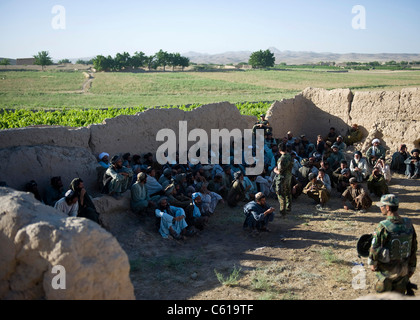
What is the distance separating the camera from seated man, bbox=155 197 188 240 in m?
7.76

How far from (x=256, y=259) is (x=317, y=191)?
11.3 feet

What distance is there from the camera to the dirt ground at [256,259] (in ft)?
19.5

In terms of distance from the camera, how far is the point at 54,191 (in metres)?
7.55

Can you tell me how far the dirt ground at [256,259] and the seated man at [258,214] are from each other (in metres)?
0.19

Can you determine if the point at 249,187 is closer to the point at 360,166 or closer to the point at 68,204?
the point at 360,166

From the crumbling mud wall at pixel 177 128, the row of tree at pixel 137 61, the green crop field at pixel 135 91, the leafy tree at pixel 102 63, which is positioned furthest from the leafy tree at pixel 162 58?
the crumbling mud wall at pixel 177 128

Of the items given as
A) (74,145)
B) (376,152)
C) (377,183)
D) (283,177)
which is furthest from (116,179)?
(376,152)

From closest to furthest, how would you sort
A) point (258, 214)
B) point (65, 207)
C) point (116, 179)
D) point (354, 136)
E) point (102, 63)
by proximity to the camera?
point (65, 207), point (258, 214), point (116, 179), point (354, 136), point (102, 63)

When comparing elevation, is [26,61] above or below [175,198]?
above

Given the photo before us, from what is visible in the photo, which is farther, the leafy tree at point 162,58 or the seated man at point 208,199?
the leafy tree at point 162,58

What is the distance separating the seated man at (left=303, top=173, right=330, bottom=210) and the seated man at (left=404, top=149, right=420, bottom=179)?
383 cm

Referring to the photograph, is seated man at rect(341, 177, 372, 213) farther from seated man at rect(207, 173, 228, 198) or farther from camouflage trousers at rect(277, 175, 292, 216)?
seated man at rect(207, 173, 228, 198)

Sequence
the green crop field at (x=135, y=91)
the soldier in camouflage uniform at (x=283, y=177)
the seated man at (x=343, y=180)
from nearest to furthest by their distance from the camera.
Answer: the soldier in camouflage uniform at (x=283, y=177) → the seated man at (x=343, y=180) → the green crop field at (x=135, y=91)

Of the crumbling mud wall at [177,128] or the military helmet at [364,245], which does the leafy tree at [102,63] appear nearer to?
the crumbling mud wall at [177,128]
